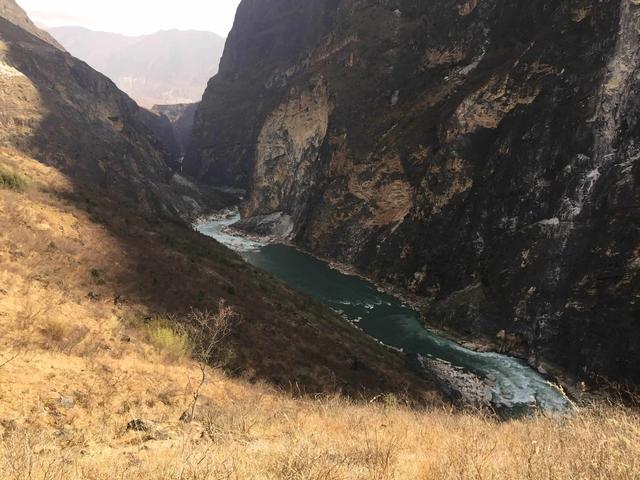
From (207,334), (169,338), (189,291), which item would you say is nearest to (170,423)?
(169,338)

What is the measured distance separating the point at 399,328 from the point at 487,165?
770 inches

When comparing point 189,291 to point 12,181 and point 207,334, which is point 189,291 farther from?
point 12,181

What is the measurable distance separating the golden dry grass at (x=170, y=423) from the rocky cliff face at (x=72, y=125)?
37.4 metres

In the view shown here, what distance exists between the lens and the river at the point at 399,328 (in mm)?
27891

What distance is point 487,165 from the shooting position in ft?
146

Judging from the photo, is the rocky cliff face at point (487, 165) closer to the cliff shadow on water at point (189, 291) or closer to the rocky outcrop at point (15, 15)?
the cliff shadow on water at point (189, 291)

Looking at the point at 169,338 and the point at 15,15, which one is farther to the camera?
the point at 15,15

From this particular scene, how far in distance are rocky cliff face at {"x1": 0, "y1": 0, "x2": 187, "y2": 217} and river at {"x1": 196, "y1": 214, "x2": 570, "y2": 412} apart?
23.2 metres

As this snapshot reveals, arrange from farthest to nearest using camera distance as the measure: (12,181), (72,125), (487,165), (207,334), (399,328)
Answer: (72,125)
(487,165)
(399,328)
(12,181)
(207,334)

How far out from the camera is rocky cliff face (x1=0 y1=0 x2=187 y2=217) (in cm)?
6269

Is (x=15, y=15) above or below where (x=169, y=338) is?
above

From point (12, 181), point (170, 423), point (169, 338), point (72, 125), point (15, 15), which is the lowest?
point (169, 338)

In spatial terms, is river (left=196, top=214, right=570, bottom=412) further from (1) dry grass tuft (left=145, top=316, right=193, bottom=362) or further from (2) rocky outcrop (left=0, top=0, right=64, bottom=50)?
(2) rocky outcrop (left=0, top=0, right=64, bottom=50)

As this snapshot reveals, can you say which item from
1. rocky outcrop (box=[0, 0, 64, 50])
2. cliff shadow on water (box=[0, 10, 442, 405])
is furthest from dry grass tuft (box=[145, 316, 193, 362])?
rocky outcrop (box=[0, 0, 64, 50])
